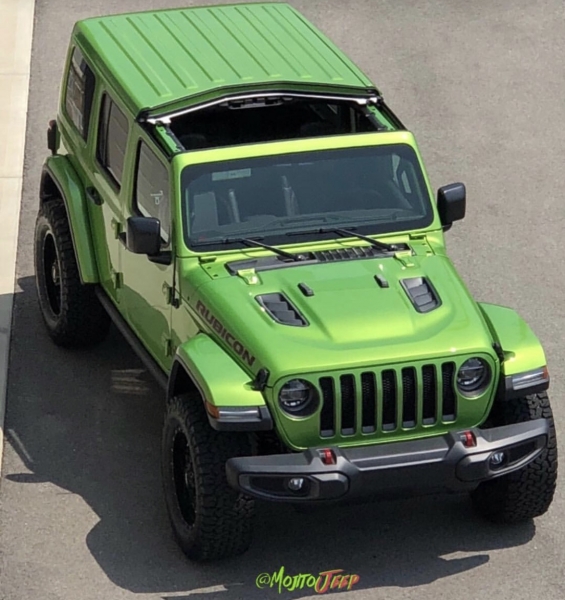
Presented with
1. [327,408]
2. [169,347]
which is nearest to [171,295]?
[169,347]

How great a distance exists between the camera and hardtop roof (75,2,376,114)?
9.66 meters

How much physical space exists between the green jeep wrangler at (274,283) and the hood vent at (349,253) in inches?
0.4

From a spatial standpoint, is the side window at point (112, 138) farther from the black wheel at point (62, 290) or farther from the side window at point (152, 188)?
the black wheel at point (62, 290)

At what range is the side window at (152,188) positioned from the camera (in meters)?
9.14

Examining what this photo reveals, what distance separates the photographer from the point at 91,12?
16.8 metres

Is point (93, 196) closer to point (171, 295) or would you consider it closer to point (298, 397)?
point (171, 295)

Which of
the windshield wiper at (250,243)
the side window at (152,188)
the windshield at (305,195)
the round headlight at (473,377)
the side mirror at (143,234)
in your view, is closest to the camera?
the round headlight at (473,377)

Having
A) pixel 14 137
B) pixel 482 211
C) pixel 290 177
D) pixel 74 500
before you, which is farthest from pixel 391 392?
pixel 14 137

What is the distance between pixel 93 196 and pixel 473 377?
317cm

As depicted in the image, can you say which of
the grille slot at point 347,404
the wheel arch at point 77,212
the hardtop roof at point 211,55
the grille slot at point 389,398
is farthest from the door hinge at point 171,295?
the grille slot at point 389,398

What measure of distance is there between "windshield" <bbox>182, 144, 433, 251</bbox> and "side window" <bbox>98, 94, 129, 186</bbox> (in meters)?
0.98

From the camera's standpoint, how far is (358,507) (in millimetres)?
9164

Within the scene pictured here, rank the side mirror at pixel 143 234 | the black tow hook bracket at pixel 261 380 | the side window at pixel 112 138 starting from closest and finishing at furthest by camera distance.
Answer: the black tow hook bracket at pixel 261 380 < the side mirror at pixel 143 234 < the side window at pixel 112 138

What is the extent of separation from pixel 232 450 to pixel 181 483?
61cm
